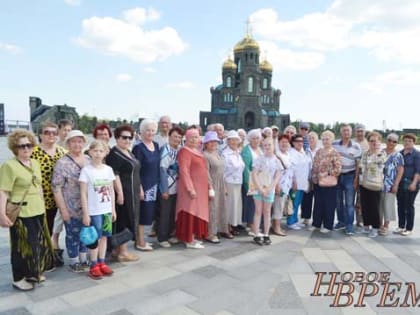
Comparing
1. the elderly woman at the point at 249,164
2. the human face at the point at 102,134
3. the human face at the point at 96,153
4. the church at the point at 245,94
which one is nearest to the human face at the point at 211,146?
the elderly woman at the point at 249,164

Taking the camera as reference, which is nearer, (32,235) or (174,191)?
(32,235)

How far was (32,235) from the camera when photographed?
352 cm

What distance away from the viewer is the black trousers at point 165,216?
4.97m

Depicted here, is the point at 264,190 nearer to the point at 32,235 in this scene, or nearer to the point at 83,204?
the point at 83,204

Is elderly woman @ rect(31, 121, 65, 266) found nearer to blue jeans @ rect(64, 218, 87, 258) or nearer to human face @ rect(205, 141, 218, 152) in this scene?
blue jeans @ rect(64, 218, 87, 258)

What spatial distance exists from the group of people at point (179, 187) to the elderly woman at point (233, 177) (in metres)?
0.02

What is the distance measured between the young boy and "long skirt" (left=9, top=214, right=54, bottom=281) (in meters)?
0.49

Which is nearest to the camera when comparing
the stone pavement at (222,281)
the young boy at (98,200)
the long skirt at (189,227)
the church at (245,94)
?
the stone pavement at (222,281)

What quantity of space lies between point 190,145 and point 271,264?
6.37 ft

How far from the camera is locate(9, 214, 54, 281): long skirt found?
3453 mm

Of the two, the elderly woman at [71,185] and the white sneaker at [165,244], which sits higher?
the elderly woman at [71,185]

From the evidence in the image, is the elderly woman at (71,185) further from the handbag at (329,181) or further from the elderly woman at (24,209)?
the handbag at (329,181)

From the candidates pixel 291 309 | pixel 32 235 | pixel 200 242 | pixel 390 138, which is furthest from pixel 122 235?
pixel 390 138

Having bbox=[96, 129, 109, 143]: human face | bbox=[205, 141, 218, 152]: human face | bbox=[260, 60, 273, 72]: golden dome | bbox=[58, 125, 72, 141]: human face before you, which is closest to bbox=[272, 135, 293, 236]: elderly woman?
bbox=[205, 141, 218, 152]: human face
